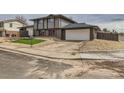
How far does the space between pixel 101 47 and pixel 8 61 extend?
3.86 m

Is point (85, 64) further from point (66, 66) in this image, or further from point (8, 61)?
point (8, 61)

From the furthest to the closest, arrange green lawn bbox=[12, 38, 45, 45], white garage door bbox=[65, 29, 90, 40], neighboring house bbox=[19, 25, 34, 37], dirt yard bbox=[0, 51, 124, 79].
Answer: white garage door bbox=[65, 29, 90, 40] < neighboring house bbox=[19, 25, 34, 37] < green lawn bbox=[12, 38, 45, 45] < dirt yard bbox=[0, 51, 124, 79]

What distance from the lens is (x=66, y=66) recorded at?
261 inches

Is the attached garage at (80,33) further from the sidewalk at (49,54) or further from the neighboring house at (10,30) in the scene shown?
the neighboring house at (10,30)

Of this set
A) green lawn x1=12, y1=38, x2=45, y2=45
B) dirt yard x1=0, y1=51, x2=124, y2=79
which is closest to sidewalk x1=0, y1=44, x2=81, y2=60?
dirt yard x1=0, y1=51, x2=124, y2=79

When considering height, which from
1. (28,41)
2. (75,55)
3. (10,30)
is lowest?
(75,55)

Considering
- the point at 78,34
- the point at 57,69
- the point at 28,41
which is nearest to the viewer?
the point at 57,69

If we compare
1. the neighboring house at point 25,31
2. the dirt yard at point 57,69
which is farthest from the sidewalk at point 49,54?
the neighboring house at point 25,31

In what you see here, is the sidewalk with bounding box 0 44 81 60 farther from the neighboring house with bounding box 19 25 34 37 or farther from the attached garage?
the attached garage

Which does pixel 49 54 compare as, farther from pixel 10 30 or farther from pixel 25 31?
pixel 10 30

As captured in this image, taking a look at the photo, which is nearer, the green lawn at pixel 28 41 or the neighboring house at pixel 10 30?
the green lawn at pixel 28 41

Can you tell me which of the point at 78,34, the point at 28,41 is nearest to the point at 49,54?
the point at 28,41
